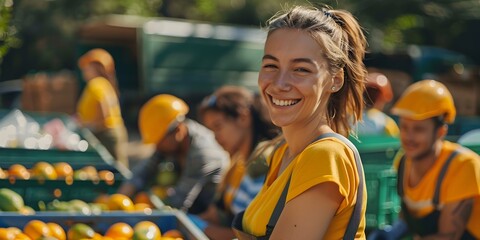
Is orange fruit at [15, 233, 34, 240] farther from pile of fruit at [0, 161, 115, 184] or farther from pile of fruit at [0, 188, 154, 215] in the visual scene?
A: pile of fruit at [0, 161, 115, 184]

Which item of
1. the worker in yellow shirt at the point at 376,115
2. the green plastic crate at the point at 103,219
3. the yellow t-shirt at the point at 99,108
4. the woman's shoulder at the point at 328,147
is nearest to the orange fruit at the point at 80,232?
the green plastic crate at the point at 103,219

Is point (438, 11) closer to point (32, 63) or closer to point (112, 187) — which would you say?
point (32, 63)

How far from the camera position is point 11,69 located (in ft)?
62.7

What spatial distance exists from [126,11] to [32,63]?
9.28ft

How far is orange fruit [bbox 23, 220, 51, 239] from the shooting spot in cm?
328

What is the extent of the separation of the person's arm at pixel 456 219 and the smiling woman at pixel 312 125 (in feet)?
6.11

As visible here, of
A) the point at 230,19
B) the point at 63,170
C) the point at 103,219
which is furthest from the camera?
the point at 230,19

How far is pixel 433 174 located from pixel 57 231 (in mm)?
1956

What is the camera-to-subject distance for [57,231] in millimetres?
3344

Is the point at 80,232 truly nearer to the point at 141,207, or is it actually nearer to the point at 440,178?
the point at 141,207

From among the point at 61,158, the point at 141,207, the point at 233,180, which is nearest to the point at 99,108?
the point at 61,158

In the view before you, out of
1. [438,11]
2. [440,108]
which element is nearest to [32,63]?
[438,11]

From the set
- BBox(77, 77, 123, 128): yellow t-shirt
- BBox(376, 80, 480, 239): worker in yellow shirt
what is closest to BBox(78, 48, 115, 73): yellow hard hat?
BBox(77, 77, 123, 128): yellow t-shirt

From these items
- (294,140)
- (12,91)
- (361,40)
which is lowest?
(12,91)
